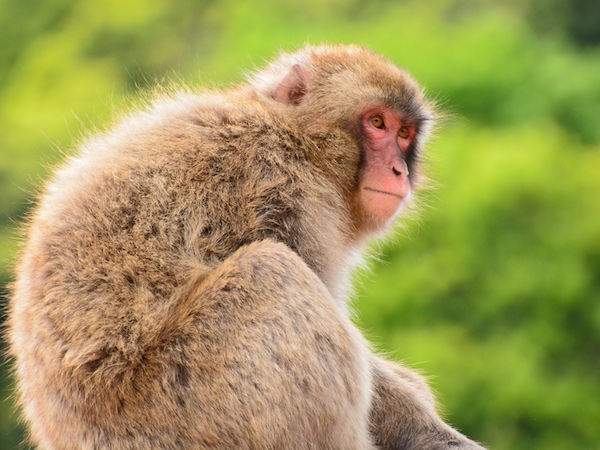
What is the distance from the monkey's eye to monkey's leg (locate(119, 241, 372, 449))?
41.0 inches

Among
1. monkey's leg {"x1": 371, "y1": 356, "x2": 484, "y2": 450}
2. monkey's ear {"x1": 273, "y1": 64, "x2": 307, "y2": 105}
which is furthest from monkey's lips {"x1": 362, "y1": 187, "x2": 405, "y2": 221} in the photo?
monkey's leg {"x1": 371, "y1": 356, "x2": 484, "y2": 450}

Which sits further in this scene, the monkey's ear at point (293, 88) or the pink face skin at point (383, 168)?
the monkey's ear at point (293, 88)

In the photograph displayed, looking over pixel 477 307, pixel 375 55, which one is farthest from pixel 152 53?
pixel 375 55

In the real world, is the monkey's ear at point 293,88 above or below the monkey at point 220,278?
above

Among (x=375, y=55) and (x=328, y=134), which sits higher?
(x=375, y=55)

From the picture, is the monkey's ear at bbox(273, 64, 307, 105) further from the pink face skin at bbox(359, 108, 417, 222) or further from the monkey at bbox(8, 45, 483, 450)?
the pink face skin at bbox(359, 108, 417, 222)

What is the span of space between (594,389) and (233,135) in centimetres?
881

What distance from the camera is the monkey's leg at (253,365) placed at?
383 centimetres

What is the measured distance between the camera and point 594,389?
1207 centimetres

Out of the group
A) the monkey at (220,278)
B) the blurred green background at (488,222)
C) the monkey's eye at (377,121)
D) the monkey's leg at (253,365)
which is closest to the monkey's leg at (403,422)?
the monkey at (220,278)

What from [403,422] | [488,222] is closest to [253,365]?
[403,422]

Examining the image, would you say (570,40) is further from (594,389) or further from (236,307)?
(236,307)

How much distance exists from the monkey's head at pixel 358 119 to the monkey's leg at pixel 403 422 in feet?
2.49

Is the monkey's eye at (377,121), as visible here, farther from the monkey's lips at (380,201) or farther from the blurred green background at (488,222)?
the blurred green background at (488,222)
